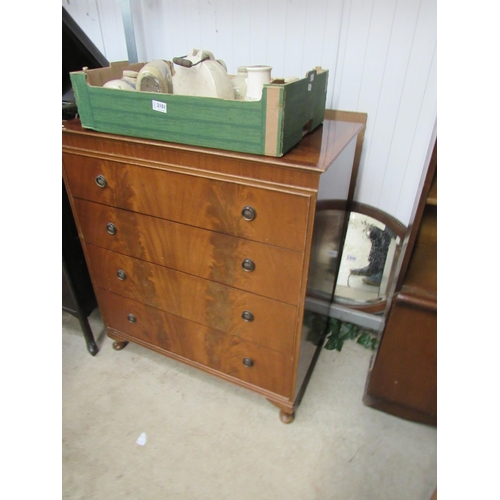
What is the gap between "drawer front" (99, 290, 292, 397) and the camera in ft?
4.15

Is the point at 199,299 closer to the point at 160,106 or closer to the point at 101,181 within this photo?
the point at 101,181

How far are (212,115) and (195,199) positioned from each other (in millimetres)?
251

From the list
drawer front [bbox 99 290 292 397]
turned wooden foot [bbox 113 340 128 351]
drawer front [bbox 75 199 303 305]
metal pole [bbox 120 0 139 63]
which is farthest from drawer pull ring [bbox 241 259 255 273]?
metal pole [bbox 120 0 139 63]

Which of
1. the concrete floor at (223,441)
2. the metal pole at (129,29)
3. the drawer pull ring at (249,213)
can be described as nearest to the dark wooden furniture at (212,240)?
the drawer pull ring at (249,213)

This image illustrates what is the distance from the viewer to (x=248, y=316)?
46.4 inches

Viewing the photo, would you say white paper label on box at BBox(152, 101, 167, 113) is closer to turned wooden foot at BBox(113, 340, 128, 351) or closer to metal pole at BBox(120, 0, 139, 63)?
metal pole at BBox(120, 0, 139, 63)

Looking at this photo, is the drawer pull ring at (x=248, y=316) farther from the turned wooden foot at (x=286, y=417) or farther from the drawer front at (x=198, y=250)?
the turned wooden foot at (x=286, y=417)

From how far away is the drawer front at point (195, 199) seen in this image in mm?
949

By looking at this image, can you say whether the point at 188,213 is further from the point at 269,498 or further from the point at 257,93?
the point at 269,498

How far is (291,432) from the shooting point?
4.39ft

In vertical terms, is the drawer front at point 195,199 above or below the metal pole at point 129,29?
below

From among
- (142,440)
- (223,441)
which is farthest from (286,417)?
(142,440)

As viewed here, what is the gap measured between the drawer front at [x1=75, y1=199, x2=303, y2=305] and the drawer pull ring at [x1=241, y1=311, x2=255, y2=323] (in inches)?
3.8

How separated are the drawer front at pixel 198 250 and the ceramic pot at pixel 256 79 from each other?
1.35 feet
